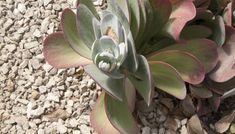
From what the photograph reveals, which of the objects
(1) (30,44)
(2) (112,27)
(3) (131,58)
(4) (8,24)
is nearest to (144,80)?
(3) (131,58)

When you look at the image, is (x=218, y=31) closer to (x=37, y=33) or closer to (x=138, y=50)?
(x=138, y=50)

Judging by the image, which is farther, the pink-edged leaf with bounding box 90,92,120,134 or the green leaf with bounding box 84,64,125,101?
the pink-edged leaf with bounding box 90,92,120,134

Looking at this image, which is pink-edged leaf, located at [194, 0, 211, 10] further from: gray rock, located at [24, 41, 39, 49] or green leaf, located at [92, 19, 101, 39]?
gray rock, located at [24, 41, 39, 49]

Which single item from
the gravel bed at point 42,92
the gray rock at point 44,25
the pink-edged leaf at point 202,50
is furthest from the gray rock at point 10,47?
the pink-edged leaf at point 202,50

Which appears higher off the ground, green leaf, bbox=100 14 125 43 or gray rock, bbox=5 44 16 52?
green leaf, bbox=100 14 125 43

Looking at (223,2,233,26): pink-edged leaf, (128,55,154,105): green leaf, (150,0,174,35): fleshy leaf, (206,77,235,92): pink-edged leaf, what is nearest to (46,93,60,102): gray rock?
(128,55,154,105): green leaf

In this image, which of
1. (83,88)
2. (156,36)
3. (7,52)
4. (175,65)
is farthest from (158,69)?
(7,52)

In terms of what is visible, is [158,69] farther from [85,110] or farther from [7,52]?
[7,52]
